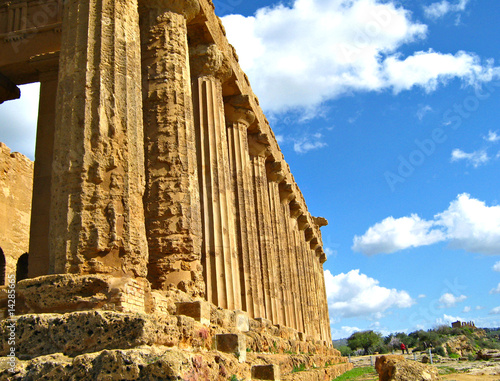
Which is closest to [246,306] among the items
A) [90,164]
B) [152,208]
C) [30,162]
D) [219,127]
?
[219,127]

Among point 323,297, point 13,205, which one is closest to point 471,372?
point 323,297

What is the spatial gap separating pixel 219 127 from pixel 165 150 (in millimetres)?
3789

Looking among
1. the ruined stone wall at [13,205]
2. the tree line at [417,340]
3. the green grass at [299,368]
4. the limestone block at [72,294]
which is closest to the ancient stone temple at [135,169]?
the limestone block at [72,294]

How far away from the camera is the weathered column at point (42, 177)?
10.4 m

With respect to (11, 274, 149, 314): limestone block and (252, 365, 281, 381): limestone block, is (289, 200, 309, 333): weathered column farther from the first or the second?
(11, 274, 149, 314): limestone block

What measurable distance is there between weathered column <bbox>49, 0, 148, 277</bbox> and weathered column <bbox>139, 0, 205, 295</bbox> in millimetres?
1712

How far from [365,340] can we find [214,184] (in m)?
71.4

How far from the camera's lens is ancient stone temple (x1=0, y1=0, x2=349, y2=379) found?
20.0 feet

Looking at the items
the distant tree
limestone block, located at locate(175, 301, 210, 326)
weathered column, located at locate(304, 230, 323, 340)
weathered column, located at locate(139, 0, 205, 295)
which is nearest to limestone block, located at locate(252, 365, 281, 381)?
limestone block, located at locate(175, 301, 210, 326)

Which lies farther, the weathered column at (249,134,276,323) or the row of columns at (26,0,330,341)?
the weathered column at (249,134,276,323)

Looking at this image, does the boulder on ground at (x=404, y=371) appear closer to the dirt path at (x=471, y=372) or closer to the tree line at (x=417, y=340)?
the dirt path at (x=471, y=372)

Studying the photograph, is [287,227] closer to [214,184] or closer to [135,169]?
[214,184]

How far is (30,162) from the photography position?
19.8 m

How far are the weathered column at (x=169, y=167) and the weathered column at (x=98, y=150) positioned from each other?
67.4 inches
